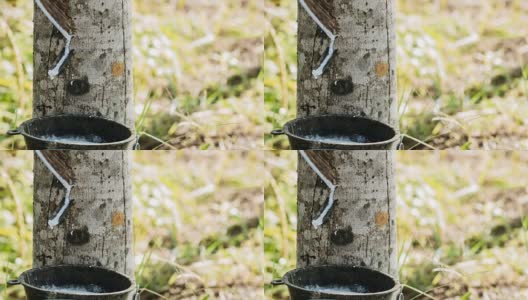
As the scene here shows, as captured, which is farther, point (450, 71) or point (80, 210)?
point (450, 71)

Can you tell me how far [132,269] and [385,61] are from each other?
1073mm

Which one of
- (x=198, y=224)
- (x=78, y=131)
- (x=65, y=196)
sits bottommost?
(x=198, y=224)

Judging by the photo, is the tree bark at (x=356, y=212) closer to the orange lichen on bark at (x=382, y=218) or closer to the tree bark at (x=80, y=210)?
the orange lichen on bark at (x=382, y=218)

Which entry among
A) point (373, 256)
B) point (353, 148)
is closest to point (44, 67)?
point (353, 148)

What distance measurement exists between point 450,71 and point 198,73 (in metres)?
0.85

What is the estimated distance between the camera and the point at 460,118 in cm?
315

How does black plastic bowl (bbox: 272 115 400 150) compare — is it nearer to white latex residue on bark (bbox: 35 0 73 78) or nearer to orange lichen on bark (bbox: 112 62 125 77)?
orange lichen on bark (bbox: 112 62 125 77)

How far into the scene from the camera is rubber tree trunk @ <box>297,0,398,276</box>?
9.96 feet

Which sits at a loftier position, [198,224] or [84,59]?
[84,59]

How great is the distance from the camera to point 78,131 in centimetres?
301

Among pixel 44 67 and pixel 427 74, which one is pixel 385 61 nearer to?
pixel 427 74

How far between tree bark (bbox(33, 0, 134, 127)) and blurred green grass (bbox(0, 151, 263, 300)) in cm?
25

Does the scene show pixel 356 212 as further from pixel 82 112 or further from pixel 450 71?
pixel 82 112

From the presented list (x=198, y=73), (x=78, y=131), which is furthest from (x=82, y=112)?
(x=198, y=73)
